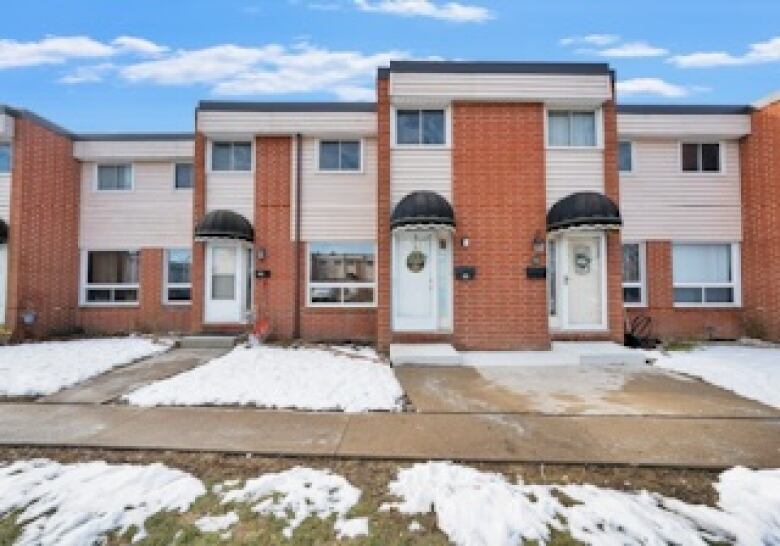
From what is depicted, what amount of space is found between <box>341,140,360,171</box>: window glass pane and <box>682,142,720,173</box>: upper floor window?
9490 millimetres

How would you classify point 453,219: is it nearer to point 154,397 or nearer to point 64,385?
point 154,397

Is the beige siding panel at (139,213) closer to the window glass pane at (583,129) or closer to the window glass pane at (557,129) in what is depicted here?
the window glass pane at (557,129)

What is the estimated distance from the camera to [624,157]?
40.8 ft

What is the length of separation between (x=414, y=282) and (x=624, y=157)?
7.74 metres

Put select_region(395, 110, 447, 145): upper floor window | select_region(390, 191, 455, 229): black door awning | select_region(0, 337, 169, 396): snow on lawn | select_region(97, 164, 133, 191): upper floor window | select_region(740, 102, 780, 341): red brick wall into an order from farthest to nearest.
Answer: select_region(97, 164, 133, 191): upper floor window < select_region(740, 102, 780, 341): red brick wall < select_region(395, 110, 447, 145): upper floor window < select_region(390, 191, 455, 229): black door awning < select_region(0, 337, 169, 396): snow on lawn

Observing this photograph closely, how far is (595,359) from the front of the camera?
859 centimetres

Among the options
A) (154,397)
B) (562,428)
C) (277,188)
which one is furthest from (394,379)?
(277,188)

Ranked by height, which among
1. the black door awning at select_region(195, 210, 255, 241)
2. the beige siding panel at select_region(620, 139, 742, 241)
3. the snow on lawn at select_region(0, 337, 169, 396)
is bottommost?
the snow on lawn at select_region(0, 337, 169, 396)

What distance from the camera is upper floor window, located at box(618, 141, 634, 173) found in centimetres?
1238

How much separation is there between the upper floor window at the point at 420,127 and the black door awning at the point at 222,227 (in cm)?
475

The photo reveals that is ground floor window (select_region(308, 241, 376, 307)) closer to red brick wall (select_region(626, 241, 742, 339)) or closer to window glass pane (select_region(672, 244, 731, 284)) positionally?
red brick wall (select_region(626, 241, 742, 339))

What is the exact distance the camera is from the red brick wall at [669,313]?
12047 mm

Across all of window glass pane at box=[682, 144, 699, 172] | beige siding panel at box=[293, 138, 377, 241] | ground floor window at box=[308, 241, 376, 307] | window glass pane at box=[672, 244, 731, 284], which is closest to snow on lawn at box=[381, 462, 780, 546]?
ground floor window at box=[308, 241, 376, 307]

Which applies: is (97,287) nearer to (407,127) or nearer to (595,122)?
(407,127)
